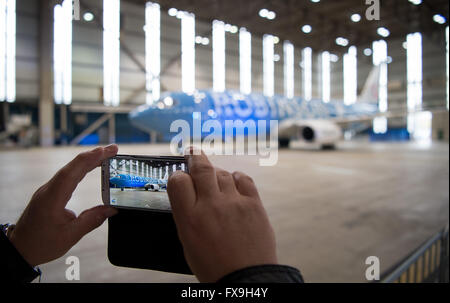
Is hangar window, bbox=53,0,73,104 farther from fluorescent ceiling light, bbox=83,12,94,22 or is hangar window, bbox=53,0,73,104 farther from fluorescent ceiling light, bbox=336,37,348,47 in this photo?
fluorescent ceiling light, bbox=336,37,348,47

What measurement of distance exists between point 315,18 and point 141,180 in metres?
0.97

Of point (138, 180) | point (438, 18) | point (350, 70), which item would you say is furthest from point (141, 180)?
point (438, 18)

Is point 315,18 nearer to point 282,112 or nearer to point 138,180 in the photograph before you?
point 138,180

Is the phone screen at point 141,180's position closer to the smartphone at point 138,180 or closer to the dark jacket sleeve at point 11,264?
the smartphone at point 138,180

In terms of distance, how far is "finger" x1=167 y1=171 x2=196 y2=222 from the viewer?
34 centimetres

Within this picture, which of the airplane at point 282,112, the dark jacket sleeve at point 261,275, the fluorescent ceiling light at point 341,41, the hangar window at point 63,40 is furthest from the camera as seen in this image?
the airplane at point 282,112

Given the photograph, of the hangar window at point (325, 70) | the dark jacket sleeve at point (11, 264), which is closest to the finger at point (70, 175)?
the dark jacket sleeve at point (11, 264)

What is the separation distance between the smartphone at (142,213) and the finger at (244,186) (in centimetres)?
9

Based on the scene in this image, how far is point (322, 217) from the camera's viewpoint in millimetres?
1862

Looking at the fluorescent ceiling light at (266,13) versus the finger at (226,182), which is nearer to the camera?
Result: the finger at (226,182)

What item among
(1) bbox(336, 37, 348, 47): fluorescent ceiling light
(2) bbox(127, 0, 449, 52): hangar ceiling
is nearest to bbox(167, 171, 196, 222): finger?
(2) bbox(127, 0, 449, 52): hangar ceiling

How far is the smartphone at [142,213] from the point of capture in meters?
0.43
